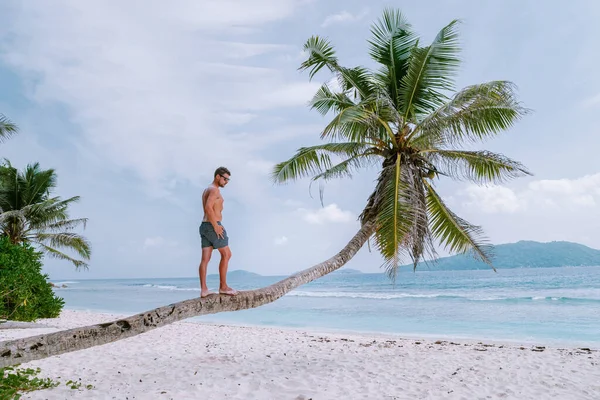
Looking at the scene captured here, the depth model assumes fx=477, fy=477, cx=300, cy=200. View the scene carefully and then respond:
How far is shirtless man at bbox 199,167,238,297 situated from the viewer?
16.0ft

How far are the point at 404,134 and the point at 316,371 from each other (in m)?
4.28

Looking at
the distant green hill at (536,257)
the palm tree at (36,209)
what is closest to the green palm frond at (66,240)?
the palm tree at (36,209)

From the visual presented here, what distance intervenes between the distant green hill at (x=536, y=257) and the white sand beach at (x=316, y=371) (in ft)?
271

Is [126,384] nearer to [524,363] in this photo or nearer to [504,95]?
[524,363]

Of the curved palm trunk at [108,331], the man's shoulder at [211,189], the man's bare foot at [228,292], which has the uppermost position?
the man's shoulder at [211,189]

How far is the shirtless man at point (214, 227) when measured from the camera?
4887 mm

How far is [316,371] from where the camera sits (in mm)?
7816

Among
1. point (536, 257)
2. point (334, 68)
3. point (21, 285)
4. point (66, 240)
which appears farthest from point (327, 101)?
point (536, 257)

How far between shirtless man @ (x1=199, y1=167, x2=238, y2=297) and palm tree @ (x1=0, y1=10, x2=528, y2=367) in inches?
60.1

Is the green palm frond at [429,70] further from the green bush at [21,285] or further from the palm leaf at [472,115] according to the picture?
the green bush at [21,285]

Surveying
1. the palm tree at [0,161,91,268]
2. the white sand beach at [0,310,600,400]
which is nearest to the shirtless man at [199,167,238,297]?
the white sand beach at [0,310,600,400]

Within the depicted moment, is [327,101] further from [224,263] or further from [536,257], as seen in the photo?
[536,257]

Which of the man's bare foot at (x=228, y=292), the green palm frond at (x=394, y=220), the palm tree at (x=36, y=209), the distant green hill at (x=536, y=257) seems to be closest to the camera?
the man's bare foot at (x=228, y=292)

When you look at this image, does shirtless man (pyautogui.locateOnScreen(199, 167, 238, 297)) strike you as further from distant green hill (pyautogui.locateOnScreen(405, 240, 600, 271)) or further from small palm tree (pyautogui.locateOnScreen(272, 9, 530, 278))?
distant green hill (pyautogui.locateOnScreen(405, 240, 600, 271))
